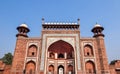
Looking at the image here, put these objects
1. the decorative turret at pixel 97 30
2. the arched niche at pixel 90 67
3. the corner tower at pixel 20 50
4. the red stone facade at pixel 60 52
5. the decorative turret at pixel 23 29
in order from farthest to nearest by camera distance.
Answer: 1. the decorative turret at pixel 97 30
2. the decorative turret at pixel 23 29
3. the arched niche at pixel 90 67
4. the red stone facade at pixel 60 52
5. the corner tower at pixel 20 50

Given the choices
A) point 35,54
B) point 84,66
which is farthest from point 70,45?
point 35,54

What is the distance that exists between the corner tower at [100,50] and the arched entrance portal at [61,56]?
4104 mm

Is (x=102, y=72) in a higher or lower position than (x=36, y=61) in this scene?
lower

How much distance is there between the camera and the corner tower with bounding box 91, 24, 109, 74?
68.8ft

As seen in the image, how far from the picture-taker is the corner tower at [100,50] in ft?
68.8

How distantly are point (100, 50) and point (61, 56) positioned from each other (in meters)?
7.01

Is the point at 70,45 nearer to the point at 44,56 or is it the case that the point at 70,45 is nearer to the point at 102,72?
the point at 44,56

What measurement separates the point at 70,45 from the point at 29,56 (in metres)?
6.75

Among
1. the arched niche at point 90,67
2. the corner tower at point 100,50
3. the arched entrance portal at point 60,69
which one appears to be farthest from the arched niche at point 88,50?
the arched entrance portal at point 60,69

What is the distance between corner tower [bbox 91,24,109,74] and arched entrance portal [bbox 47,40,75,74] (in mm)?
4104

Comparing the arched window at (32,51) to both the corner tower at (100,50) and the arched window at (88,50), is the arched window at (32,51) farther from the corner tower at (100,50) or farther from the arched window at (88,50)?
the corner tower at (100,50)

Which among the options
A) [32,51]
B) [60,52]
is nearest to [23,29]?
[32,51]

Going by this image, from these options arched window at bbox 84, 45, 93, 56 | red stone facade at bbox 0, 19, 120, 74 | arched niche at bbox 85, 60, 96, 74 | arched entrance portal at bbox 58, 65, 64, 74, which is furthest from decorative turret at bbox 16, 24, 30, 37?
arched niche at bbox 85, 60, 96, 74

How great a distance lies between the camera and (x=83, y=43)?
2339cm
